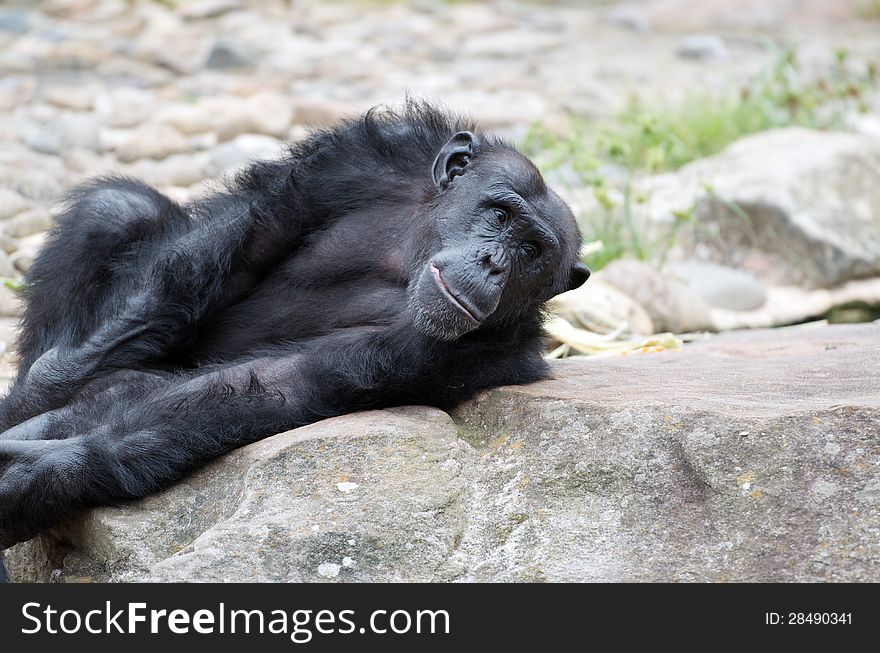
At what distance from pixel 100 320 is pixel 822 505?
2943 millimetres

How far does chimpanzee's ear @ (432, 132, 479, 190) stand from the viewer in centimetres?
473

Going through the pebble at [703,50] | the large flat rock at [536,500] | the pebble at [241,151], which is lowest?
the pebble at [241,151]

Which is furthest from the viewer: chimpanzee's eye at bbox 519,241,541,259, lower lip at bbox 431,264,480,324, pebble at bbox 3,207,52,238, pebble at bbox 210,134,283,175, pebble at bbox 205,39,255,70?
pebble at bbox 205,39,255,70

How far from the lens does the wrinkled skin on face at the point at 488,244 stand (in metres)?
4.22

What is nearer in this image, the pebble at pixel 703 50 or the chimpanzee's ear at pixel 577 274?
the chimpanzee's ear at pixel 577 274

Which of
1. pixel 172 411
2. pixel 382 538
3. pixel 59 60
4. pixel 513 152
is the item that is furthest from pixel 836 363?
pixel 59 60

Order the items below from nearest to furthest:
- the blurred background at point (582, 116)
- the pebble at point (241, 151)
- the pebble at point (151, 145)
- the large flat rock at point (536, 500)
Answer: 1. the large flat rock at point (536, 500)
2. the blurred background at point (582, 116)
3. the pebble at point (241, 151)
4. the pebble at point (151, 145)

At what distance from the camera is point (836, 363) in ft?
15.4

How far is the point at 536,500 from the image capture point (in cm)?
362

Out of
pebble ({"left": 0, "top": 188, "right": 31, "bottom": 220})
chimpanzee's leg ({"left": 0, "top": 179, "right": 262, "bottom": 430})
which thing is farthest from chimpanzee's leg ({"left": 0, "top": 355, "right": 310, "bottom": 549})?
pebble ({"left": 0, "top": 188, "right": 31, "bottom": 220})

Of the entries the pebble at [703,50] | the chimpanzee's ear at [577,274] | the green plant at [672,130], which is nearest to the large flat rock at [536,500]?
the chimpanzee's ear at [577,274]

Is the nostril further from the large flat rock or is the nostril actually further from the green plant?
the green plant

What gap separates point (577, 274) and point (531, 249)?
35 cm

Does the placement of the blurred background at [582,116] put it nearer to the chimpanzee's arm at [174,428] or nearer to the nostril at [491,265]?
the nostril at [491,265]
